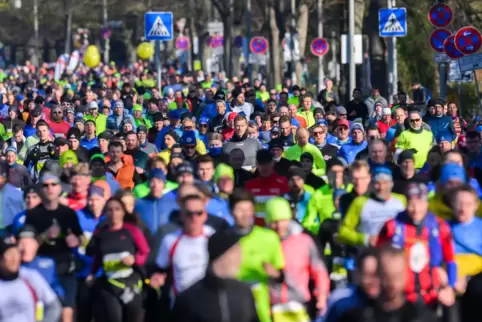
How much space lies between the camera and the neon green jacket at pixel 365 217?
11.5 m

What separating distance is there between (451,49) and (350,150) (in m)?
7.82

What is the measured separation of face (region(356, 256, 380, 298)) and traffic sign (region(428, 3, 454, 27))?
1831cm

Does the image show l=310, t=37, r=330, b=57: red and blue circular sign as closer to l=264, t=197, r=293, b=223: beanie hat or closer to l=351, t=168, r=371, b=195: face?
l=351, t=168, r=371, b=195: face

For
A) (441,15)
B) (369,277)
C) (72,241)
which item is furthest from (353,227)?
(441,15)

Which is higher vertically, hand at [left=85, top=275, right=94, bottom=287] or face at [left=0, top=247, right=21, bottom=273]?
face at [left=0, top=247, right=21, bottom=273]

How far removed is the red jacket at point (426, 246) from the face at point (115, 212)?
6.51 ft

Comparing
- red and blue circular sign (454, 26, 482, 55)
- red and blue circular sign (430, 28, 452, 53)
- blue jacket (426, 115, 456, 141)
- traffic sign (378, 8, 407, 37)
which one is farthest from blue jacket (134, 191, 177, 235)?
traffic sign (378, 8, 407, 37)

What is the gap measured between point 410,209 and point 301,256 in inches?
30.4

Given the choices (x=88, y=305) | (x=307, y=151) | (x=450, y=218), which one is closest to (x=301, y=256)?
(x=450, y=218)

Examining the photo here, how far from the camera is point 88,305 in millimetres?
11930

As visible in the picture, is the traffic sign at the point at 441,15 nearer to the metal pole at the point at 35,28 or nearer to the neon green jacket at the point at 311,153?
the neon green jacket at the point at 311,153

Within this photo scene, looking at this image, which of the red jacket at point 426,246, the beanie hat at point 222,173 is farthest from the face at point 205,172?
the red jacket at point 426,246

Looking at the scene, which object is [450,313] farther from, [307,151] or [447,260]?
[307,151]

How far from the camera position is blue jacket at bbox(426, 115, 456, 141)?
862 inches
